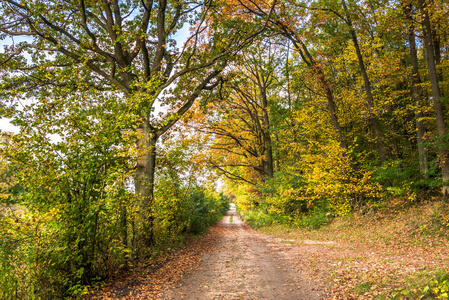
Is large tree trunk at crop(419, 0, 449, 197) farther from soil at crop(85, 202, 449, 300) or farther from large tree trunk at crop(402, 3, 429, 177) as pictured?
soil at crop(85, 202, 449, 300)

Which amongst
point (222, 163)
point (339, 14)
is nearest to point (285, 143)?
point (222, 163)

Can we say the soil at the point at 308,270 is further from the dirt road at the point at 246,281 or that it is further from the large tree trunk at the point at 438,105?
the large tree trunk at the point at 438,105

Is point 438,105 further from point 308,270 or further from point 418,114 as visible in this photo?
point 308,270

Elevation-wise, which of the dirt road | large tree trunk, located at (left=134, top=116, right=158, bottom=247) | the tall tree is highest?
the tall tree

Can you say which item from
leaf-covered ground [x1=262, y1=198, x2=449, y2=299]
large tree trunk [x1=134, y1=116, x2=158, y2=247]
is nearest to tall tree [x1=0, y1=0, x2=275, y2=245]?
large tree trunk [x1=134, y1=116, x2=158, y2=247]

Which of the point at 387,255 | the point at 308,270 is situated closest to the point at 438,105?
the point at 387,255

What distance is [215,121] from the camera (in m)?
19.4

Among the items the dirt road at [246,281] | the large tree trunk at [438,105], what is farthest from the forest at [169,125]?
the dirt road at [246,281]

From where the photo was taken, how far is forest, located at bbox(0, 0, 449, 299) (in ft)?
14.0

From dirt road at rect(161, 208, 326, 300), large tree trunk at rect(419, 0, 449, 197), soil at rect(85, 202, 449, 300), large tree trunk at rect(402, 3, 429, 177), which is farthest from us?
large tree trunk at rect(402, 3, 429, 177)

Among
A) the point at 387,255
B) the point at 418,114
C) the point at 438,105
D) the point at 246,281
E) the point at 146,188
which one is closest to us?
the point at 246,281

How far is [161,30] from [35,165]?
7.18 meters

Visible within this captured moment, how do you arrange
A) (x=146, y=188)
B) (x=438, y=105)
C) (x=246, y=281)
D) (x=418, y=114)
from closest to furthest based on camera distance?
(x=246, y=281) → (x=146, y=188) → (x=438, y=105) → (x=418, y=114)

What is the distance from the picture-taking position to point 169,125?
31.2 feet
